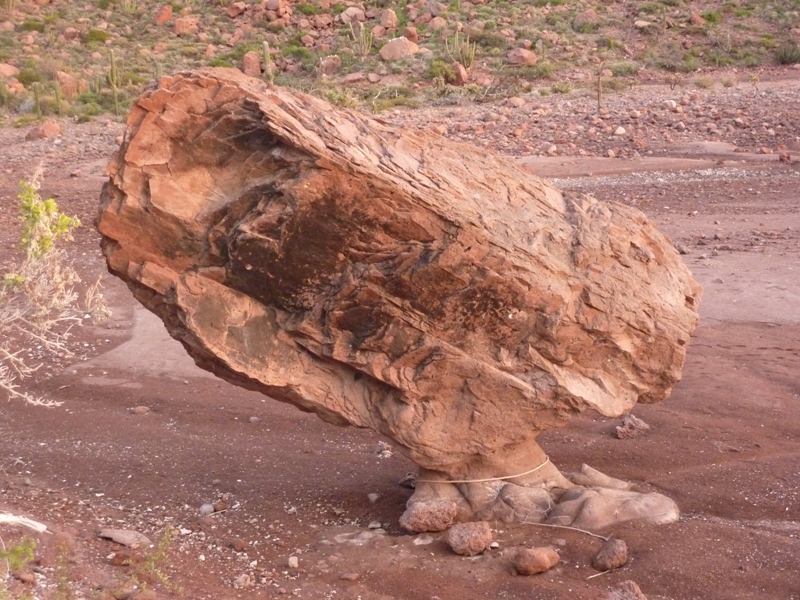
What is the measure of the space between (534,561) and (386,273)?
1712mm

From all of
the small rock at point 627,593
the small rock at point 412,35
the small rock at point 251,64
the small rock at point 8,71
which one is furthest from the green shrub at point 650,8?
the small rock at point 627,593

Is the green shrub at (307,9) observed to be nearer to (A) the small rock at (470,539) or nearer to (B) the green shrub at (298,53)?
(B) the green shrub at (298,53)

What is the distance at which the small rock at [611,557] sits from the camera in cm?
545

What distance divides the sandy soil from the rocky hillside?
14733 mm

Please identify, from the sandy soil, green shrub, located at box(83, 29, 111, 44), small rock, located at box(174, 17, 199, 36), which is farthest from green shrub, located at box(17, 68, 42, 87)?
the sandy soil

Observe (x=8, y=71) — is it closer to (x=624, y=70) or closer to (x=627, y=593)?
(x=624, y=70)

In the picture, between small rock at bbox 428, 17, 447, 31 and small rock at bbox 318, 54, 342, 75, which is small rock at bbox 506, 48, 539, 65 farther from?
small rock at bbox 318, 54, 342, 75

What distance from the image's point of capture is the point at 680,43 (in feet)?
102

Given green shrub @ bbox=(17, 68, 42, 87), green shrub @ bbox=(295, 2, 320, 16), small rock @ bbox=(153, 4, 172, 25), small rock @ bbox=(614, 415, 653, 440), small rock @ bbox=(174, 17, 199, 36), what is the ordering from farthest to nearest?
green shrub @ bbox=(295, 2, 320, 16) → small rock @ bbox=(153, 4, 172, 25) → small rock @ bbox=(174, 17, 199, 36) → green shrub @ bbox=(17, 68, 42, 87) → small rock @ bbox=(614, 415, 653, 440)

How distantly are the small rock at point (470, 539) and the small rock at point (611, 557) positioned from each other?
60 cm

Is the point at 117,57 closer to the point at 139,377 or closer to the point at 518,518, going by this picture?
the point at 139,377

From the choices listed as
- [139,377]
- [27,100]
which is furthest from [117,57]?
[139,377]

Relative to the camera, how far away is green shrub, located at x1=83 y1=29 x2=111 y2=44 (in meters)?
34.1

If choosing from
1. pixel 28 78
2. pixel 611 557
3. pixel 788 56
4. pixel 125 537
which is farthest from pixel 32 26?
pixel 611 557
